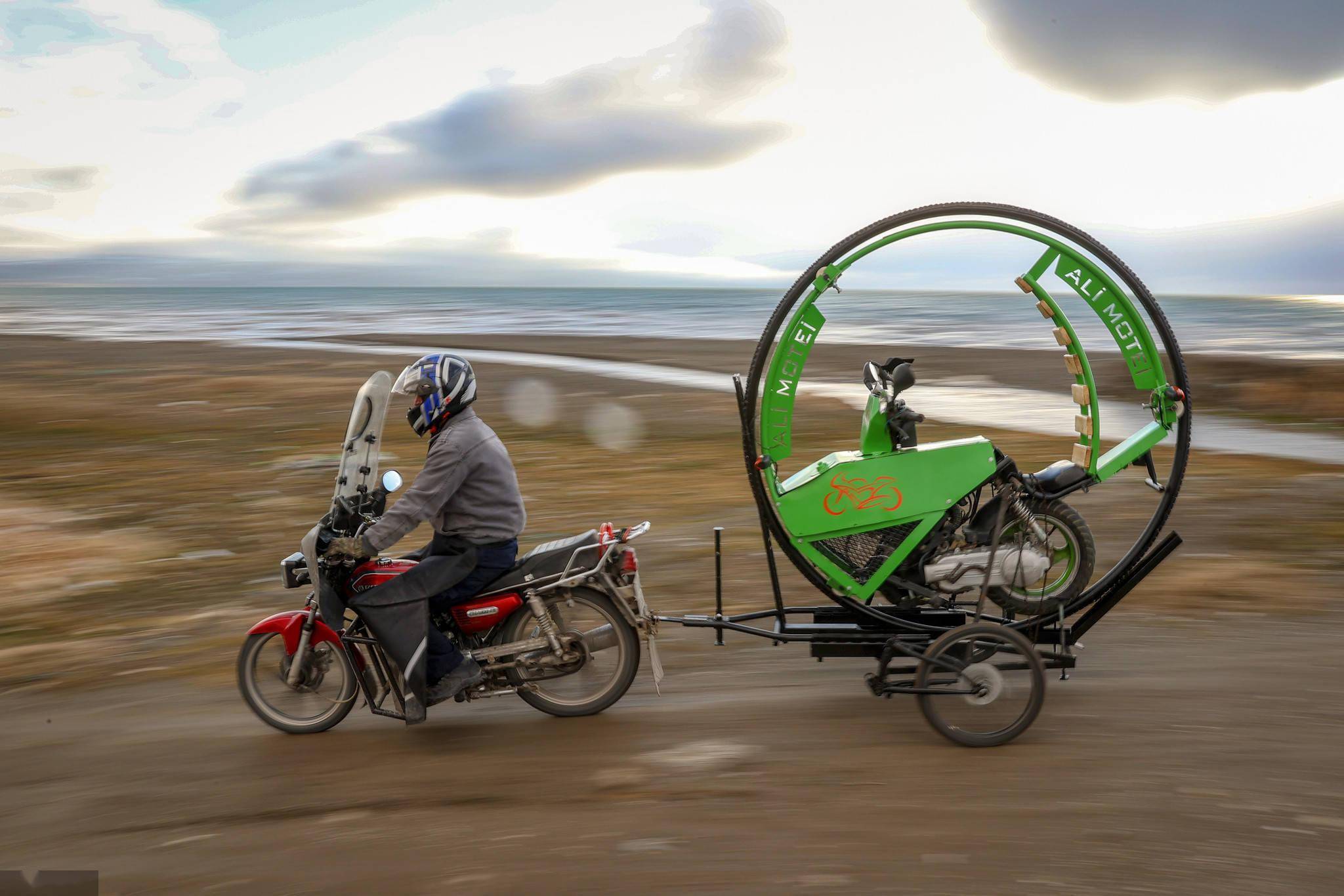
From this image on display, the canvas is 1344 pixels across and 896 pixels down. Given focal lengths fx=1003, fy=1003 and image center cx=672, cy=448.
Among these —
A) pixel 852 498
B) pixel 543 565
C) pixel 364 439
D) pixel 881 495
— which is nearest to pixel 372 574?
pixel 364 439

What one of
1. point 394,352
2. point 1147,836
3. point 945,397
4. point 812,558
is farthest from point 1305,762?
point 394,352

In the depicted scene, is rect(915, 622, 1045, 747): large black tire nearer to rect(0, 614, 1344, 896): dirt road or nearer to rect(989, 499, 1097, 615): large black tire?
rect(0, 614, 1344, 896): dirt road

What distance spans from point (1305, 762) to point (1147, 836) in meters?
1.20

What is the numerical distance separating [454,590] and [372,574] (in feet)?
1.43

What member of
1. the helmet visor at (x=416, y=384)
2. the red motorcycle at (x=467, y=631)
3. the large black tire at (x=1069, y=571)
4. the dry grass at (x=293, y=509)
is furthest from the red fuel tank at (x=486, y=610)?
the large black tire at (x=1069, y=571)

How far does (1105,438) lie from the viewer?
1543 cm

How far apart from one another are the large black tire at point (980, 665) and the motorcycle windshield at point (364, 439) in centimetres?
305

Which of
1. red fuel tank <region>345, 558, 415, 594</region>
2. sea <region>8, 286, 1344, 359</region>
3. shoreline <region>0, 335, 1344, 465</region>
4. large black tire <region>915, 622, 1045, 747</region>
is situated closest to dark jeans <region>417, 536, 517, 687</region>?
red fuel tank <region>345, 558, 415, 594</region>

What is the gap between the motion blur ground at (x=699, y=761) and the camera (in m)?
3.98

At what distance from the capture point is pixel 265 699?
5469mm

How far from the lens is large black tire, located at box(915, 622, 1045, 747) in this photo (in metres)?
4.88

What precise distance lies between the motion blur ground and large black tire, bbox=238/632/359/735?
0.08 meters

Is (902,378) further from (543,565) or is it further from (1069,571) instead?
(543,565)

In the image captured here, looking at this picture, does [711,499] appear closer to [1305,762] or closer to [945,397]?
[1305,762]
